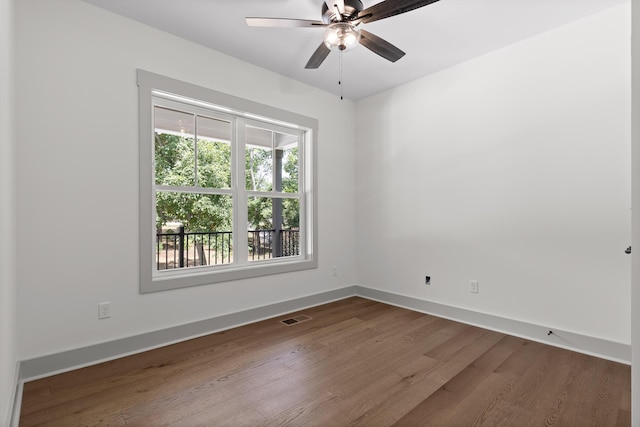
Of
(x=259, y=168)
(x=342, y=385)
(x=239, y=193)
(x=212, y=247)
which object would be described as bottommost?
(x=342, y=385)

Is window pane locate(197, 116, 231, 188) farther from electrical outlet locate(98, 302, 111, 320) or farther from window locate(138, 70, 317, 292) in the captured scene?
electrical outlet locate(98, 302, 111, 320)

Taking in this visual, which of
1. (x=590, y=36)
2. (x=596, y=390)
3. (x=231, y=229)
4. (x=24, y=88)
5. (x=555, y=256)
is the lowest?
(x=596, y=390)

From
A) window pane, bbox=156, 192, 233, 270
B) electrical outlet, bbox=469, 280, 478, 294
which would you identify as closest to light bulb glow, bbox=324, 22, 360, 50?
window pane, bbox=156, 192, 233, 270

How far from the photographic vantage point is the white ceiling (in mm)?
2449

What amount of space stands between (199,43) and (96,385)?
2883 mm

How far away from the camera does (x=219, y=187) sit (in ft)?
10.8

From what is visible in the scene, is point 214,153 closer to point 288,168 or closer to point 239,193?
point 239,193

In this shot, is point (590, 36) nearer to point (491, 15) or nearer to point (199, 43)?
point (491, 15)

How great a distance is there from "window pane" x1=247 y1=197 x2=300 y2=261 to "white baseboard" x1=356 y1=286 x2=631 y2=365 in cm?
140

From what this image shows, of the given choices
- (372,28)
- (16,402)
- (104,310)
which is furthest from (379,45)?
(16,402)

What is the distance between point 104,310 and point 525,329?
3.58m

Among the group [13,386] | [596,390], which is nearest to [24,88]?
[13,386]

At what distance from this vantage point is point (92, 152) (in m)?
2.42

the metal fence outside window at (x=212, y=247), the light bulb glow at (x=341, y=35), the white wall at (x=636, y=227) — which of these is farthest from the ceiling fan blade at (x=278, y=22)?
the metal fence outside window at (x=212, y=247)
